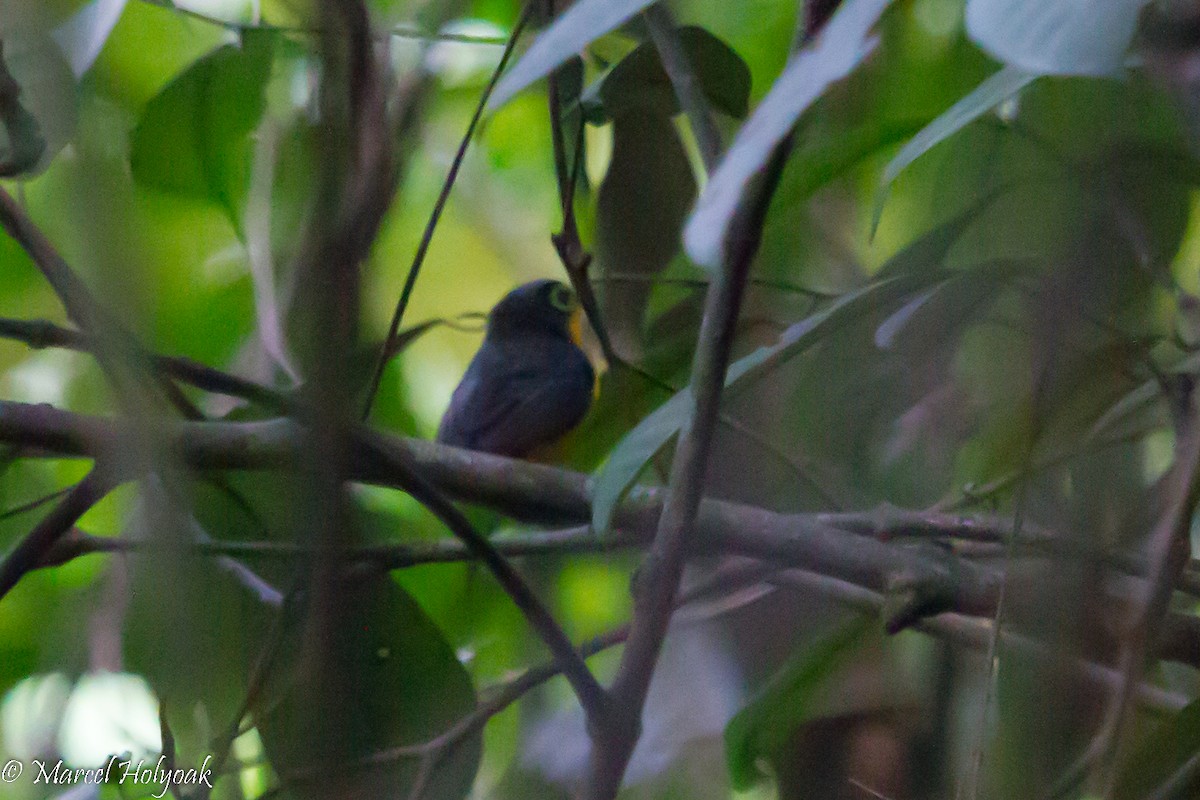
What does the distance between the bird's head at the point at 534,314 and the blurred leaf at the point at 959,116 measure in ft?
4.06

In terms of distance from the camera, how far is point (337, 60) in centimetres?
25

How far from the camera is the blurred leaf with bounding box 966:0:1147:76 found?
1.03ft

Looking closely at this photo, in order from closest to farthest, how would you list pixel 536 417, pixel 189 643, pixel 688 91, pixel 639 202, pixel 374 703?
1. pixel 189 643
2. pixel 374 703
3. pixel 688 91
4. pixel 639 202
5. pixel 536 417

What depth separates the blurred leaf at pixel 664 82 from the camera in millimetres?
714

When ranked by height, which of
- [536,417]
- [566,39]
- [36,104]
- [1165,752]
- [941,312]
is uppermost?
[36,104]

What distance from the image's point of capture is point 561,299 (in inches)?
66.1

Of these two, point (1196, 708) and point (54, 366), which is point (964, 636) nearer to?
point (1196, 708)

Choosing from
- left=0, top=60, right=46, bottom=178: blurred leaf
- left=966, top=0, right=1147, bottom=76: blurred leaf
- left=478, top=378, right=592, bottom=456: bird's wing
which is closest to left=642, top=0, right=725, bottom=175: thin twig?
left=966, top=0, right=1147, bottom=76: blurred leaf

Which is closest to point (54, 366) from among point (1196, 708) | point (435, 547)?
point (435, 547)

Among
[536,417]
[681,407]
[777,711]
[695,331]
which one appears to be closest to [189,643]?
[681,407]

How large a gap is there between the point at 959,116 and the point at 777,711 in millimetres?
336

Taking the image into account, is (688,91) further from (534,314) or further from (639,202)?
(534,314)

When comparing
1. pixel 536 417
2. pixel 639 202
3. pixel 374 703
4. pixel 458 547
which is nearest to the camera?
pixel 374 703

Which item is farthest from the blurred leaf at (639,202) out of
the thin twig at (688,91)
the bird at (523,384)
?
the bird at (523,384)
